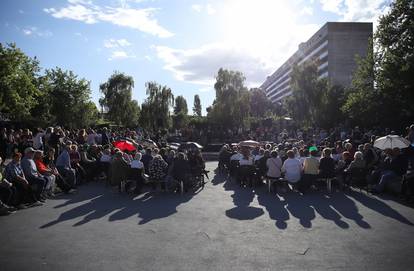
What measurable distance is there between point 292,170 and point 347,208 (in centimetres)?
278

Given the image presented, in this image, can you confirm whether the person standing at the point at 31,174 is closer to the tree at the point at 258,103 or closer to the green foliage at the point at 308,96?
the green foliage at the point at 308,96

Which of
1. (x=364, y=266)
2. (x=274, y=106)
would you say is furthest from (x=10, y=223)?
(x=274, y=106)

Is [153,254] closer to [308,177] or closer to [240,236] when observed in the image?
A: [240,236]

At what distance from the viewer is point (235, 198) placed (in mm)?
11422

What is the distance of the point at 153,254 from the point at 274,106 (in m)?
112

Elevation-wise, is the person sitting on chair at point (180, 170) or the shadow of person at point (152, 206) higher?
the person sitting on chair at point (180, 170)

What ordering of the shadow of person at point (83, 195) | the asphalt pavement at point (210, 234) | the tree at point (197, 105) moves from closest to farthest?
the asphalt pavement at point (210, 234) → the shadow of person at point (83, 195) → the tree at point (197, 105)

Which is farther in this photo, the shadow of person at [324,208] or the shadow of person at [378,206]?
the shadow of person at [378,206]

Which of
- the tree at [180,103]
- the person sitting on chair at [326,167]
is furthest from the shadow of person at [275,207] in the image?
the tree at [180,103]

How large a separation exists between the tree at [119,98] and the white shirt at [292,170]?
43.4 meters

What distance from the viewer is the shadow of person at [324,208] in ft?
27.1

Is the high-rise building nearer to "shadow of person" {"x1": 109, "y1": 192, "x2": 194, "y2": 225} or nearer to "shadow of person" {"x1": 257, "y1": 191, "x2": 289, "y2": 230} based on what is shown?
"shadow of person" {"x1": 257, "y1": 191, "x2": 289, "y2": 230}

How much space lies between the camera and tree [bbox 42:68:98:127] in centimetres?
4484

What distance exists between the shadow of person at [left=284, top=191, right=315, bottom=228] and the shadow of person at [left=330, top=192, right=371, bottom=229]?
2.41ft
